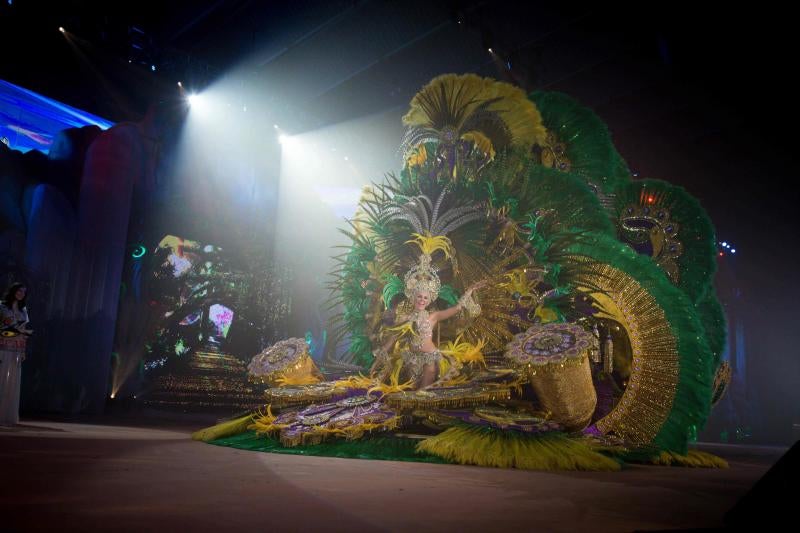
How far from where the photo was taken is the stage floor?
1.81 m

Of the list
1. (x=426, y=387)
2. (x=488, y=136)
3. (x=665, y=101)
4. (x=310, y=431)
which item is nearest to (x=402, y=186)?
(x=488, y=136)

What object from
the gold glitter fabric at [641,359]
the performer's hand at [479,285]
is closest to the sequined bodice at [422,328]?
the performer's hand at [479,285]

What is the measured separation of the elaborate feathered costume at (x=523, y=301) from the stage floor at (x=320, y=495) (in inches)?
25.9

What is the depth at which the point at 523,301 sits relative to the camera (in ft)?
17.1

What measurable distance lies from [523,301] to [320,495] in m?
3.30

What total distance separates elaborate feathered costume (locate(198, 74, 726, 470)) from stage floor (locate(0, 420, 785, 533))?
0.66m

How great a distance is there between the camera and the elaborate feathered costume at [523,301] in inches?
169

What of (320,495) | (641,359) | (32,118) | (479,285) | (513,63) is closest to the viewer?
(320,495)

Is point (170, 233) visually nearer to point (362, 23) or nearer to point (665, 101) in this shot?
point (362, 23)

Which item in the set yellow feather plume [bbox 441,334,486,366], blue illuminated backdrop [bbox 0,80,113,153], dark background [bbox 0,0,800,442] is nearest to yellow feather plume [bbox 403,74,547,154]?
yellow feather plume [bbox 441,334,486,366]

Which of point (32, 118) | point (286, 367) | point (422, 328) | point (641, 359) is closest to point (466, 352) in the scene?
point (422, 328)

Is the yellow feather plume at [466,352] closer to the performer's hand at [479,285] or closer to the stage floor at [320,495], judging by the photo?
the performer's hand at [479,285]

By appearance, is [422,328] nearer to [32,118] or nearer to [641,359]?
[641,359]

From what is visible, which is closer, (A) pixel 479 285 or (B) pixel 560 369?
(B) pixel 560 369
